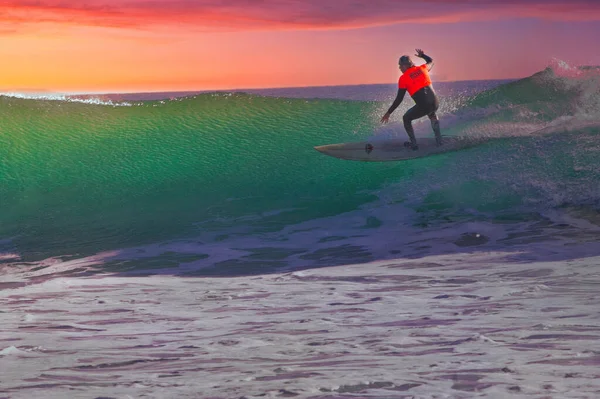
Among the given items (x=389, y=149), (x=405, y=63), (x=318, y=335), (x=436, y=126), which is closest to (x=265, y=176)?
(x=389, y=149)

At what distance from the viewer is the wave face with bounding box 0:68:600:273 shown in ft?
35.0

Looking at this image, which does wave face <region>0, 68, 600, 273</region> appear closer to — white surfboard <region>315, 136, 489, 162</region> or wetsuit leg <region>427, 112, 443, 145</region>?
white surfboard <region>315, 136, 489, 162</region>

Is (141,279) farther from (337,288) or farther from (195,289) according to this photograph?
(337,288)

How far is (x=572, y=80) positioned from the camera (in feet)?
55.2

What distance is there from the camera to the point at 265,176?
1394cm

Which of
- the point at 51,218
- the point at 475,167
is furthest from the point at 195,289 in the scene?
the point at 475,167

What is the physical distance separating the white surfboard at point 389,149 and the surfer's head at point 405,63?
4.39ft

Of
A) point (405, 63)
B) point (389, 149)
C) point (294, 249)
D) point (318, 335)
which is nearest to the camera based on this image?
point (318, 335)

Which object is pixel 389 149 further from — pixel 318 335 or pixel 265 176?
pixel 318 335

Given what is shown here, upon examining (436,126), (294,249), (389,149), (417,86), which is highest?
(417,86)

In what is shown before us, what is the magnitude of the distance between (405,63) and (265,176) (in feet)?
→ 14.6

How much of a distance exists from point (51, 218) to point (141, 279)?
5023 mm

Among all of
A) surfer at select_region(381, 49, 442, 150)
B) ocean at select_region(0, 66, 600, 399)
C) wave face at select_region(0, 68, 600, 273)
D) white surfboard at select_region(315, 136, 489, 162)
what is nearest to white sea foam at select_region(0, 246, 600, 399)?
ocean at select_region(0, 66, 600, 399)

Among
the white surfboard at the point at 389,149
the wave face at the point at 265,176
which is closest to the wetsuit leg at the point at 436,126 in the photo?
the white surfboard at the point at 389,149
